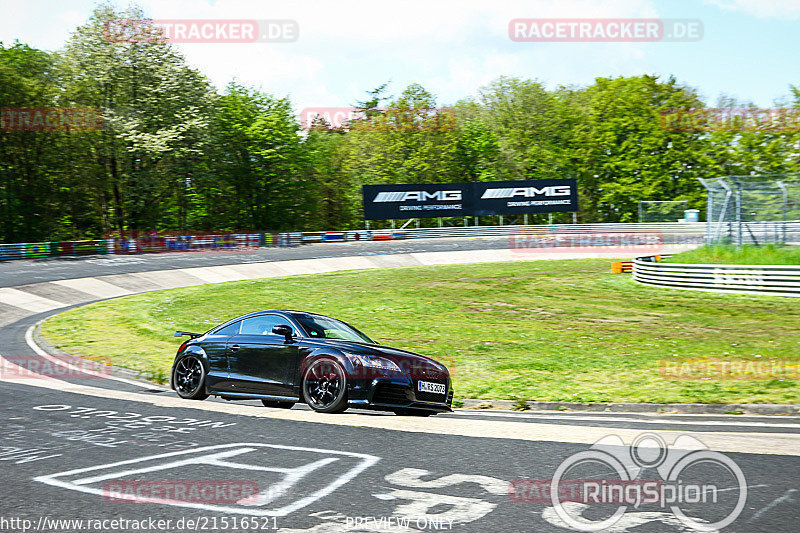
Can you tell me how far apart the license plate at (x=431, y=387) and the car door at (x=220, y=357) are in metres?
2.87

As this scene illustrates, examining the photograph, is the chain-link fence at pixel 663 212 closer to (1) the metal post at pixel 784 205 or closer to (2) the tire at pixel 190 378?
(1) the metal post at pixel 784 205

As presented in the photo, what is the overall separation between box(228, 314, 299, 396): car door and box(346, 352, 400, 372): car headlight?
101cm

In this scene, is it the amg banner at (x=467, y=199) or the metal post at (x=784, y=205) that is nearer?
the metal post at (x=784, y=205)

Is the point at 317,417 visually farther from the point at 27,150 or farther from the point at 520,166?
the point at 520,166

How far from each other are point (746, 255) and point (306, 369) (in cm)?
2269

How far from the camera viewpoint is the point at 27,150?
2021 inches

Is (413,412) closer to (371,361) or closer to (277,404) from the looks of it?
(371,361)

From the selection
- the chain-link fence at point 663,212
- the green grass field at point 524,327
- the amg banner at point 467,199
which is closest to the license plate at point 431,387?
the green grass field at point 524,327

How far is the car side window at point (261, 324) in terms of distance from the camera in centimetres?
1079

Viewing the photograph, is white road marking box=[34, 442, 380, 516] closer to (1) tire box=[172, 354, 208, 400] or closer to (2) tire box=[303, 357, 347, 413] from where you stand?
(2) tire box=[303, 357, 347, 413]

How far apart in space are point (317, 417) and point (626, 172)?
66.6 m

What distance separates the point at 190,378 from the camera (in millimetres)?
11594
